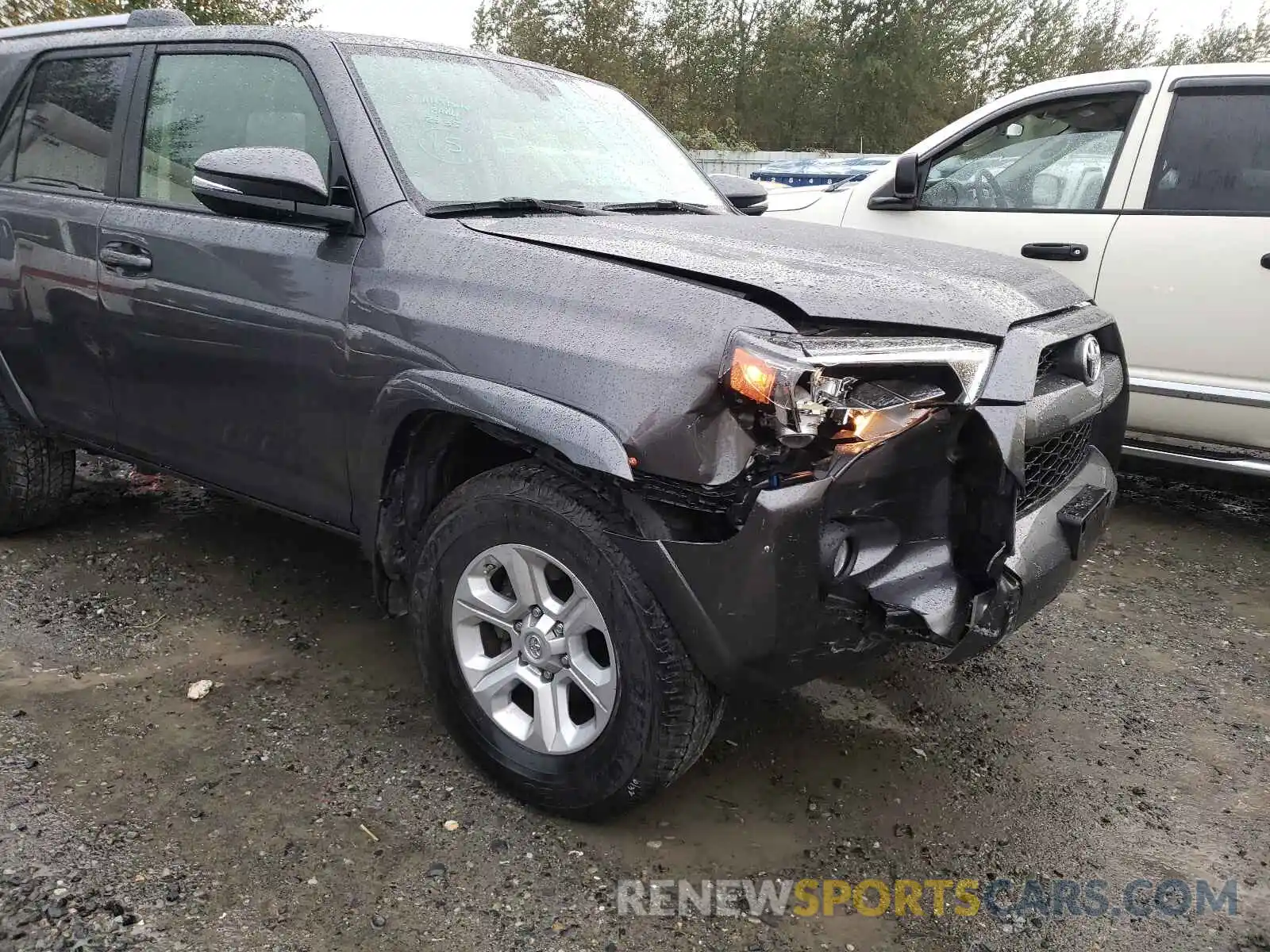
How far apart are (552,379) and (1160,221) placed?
3.37m

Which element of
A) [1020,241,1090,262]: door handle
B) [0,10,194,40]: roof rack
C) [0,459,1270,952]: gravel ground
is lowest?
[0,459,1270,952]: gravel ground

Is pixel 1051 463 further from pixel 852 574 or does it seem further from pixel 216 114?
pixel 216 114

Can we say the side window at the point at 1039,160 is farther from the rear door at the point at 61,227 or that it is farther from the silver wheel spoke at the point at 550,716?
the rear door at the point at 61,227

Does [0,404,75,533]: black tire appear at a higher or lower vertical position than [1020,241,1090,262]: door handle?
lower

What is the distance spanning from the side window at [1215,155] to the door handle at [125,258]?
3979mm

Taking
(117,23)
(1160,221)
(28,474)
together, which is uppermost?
(117,23)

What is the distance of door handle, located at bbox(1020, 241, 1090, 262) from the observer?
440 centimetres

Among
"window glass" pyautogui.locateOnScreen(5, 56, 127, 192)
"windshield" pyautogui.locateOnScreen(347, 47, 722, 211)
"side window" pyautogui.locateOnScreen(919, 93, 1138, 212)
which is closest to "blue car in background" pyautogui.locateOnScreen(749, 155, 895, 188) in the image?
"side window" pyautogui.locateOnScreen(919, 93, 1138, 212)

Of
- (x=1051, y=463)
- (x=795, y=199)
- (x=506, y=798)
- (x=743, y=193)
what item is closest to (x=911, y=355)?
(x=1051, y=463)

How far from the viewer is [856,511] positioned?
198 centimetres

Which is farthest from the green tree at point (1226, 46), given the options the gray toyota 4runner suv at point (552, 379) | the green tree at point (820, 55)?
the gray toyota 4runner suv at point (552, 379)

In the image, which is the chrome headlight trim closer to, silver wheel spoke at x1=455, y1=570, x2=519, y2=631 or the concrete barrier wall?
silver wheel spoke at x1=455, y1=570, x2=519, y2=631

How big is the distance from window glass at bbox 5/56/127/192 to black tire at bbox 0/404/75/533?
0.94 m

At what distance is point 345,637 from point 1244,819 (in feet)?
8.71
